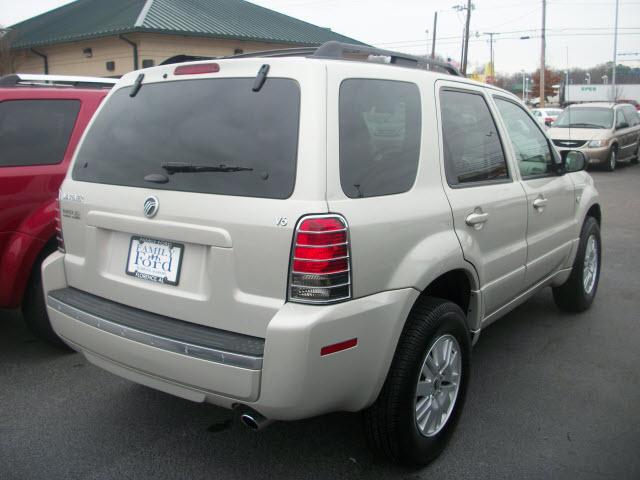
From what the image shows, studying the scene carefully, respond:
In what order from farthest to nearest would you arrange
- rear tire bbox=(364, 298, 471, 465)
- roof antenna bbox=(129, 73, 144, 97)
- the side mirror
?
1. the side mirror
2. roof antenna bbox=(129, 73, 144, 97)
3. rear tire bbox=(364, 298, 471, 465)

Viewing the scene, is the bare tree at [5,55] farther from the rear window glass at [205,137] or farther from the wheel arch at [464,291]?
the wheel arch at [464,291]

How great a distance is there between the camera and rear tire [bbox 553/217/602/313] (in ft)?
16.1

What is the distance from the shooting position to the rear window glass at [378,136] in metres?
2.50

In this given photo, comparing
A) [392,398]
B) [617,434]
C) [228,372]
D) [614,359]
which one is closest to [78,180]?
[228,372]

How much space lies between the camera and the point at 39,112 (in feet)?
14.3

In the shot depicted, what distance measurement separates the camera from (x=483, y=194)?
3.33 meters

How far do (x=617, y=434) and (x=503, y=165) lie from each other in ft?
5.42

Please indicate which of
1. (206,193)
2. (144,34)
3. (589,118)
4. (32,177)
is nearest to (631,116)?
(589,118)

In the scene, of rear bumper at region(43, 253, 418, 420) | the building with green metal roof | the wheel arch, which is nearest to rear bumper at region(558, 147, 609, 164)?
the building with green metal roof

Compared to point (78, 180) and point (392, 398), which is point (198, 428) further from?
point (78, 180)

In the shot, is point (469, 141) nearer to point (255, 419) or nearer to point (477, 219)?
point (477, 219)

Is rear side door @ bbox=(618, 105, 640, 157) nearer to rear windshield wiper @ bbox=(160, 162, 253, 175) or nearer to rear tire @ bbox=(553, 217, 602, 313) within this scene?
rear tire @ bbox=(553, 217, 602, 313)

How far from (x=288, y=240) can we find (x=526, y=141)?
8.13 ft

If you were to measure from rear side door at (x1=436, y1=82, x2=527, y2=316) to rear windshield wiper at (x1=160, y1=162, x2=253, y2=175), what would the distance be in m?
1.12
